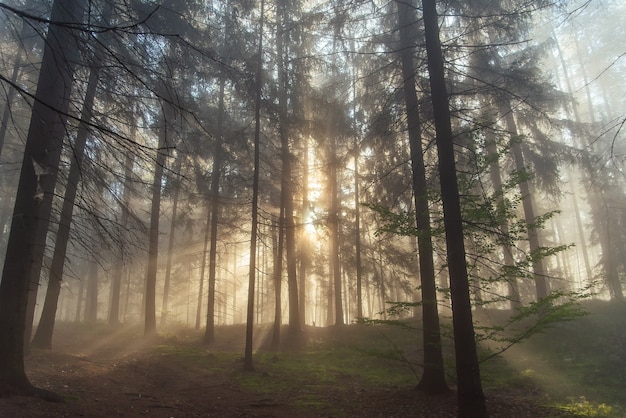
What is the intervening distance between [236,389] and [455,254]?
6823mm

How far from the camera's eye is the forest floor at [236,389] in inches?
291

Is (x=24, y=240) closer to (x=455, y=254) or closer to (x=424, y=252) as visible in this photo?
(x=455, y=254)

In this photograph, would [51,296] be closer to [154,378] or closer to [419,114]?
[154,378]

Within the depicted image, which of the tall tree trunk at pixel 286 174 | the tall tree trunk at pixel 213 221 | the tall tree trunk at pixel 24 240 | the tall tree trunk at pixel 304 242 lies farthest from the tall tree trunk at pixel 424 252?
the tall tree trunk at pixel 213 221

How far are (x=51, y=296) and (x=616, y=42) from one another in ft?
139

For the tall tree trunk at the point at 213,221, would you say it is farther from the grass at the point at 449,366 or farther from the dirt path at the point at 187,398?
the dirt path at the point at 187,398

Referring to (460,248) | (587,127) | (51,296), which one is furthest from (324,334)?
(587,127)

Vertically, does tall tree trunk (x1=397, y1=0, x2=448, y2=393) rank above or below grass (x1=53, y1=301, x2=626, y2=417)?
above

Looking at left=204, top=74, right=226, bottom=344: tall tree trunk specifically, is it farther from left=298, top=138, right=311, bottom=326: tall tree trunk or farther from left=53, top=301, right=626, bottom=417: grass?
left=298, top=138, right=311, bottom=326: tall tree trunk

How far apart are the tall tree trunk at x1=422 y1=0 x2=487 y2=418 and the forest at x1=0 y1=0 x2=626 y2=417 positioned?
3cm

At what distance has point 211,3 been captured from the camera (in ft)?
42.4

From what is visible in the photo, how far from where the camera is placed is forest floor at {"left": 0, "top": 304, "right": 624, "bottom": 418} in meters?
7.40

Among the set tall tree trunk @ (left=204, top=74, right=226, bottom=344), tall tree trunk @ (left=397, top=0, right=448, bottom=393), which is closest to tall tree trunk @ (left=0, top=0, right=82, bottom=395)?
tall tree trunk @ (left=397, top=0, right=448, bottom=393)

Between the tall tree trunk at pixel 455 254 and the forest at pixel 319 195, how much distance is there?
3cm
